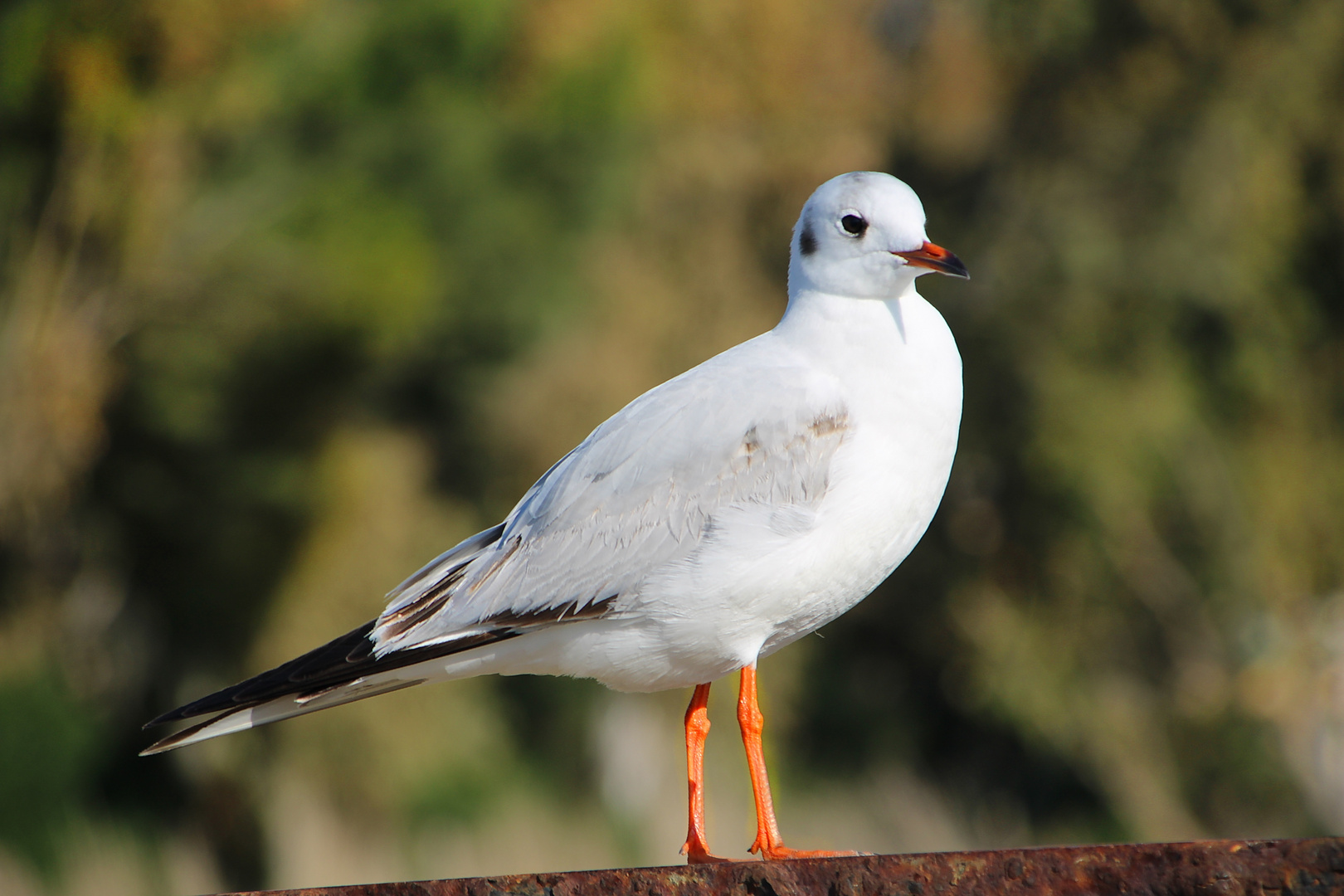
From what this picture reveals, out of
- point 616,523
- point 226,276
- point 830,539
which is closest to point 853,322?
point 830,539

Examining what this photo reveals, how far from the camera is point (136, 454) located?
8.45 meters

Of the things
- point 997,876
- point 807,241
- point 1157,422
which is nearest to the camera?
point 997,876

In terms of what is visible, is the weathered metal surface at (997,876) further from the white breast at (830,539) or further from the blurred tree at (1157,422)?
the blurred tree at (1157,422)

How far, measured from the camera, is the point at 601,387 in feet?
34.2

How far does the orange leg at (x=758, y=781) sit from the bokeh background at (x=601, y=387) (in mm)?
5449

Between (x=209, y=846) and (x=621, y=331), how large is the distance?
4.79 meters

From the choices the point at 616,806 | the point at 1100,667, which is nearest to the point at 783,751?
the point at 616,806

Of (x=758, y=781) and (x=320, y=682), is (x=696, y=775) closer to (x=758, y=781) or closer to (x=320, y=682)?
(x=758, y=781)

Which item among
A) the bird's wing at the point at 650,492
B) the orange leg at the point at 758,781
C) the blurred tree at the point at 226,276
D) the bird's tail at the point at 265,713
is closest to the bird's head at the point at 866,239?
the bird's wing at the point at 650,492

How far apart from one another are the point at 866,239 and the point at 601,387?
26.7 feet

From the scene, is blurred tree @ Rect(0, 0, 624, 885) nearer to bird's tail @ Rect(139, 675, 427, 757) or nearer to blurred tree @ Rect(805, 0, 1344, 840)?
blurred tree @ Rect(805, 0, 1344, 840)

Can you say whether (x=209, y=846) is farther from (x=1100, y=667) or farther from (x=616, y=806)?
(x=1100, y=667)

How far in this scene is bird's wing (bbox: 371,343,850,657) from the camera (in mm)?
2227

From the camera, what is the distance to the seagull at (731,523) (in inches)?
84.6
